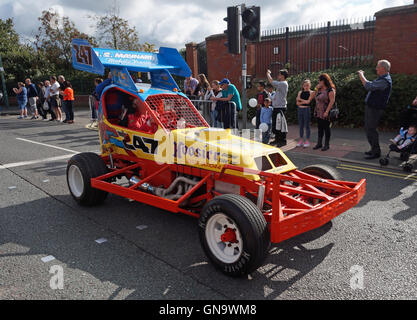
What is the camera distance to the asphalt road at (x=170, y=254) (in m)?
3.05

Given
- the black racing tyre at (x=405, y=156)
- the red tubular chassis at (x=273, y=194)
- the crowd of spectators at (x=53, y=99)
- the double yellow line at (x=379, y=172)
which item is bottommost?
the double yellow line at (x=379, y=172)

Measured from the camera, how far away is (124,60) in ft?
17.4

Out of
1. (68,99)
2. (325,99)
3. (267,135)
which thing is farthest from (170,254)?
(68,99)

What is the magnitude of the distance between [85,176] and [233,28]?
5.44 m

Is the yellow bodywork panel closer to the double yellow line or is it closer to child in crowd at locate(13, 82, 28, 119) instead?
the double yellow line

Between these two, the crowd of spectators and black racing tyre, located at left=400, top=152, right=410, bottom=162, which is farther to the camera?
the crowd of spectators

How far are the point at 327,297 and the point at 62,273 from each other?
8.16 ft

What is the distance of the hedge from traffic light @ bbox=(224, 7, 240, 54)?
15.1 ft

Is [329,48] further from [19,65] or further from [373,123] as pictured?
[19,65]

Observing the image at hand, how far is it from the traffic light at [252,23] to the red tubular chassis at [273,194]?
199 inches

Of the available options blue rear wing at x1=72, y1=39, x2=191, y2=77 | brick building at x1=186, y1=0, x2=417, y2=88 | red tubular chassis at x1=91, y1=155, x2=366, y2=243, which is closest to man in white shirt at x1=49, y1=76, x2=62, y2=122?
brick building at x1=186, y1=0, x2=417, y2=88

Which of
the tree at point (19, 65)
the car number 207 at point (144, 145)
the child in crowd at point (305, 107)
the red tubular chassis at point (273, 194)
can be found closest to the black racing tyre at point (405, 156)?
the child in crowd at point (305, 107)

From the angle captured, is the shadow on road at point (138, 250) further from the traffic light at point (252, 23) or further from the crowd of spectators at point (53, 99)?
the crowd of spectators at point (53, 99)

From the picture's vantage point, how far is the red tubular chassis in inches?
125
